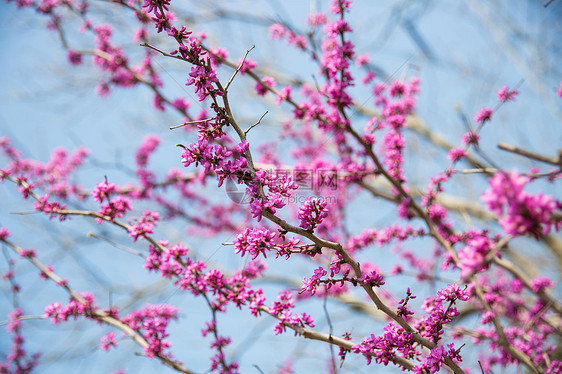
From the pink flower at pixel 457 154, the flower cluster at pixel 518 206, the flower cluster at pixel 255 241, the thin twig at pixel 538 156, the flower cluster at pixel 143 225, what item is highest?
the pink flower at pixel 457 154

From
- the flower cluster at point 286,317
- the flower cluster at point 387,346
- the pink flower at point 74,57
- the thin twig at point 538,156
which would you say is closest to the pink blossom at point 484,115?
the thin twig at point 538,156

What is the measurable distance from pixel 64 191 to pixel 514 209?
220 inches

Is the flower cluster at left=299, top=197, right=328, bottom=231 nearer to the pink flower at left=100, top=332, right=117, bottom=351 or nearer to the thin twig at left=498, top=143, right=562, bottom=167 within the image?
the thin twig at left=498, top=143, right=562, bottom=167

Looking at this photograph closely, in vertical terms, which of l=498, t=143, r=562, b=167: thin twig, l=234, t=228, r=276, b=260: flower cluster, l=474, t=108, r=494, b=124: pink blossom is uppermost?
l=474, t=108, r=494, b=124: pink blossom

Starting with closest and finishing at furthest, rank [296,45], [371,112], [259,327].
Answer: [296,45], [259,327], [371,112]

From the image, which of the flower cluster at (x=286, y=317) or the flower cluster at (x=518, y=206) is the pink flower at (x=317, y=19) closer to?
the flower cluster at (x=286, y=317)

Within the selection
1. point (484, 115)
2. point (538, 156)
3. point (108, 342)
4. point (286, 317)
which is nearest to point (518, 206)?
point (538, 156)

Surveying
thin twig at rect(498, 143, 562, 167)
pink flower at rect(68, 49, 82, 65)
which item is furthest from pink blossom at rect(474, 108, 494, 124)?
pink flower at rect(68, 49, 82, 65)

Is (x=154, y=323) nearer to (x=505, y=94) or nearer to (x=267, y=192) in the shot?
(x=267, y=192)

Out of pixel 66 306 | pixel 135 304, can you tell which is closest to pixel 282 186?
pixel 66 306

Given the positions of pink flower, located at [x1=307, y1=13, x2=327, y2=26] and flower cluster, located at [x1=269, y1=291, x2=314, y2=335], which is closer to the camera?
flower cluster, located at [x1=269, y1=291, x2=314, y2=335]

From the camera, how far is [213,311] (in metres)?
3.23

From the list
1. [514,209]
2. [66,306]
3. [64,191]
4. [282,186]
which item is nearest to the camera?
[514,209]

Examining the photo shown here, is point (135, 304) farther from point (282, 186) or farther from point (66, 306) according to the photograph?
point (282, 186)
